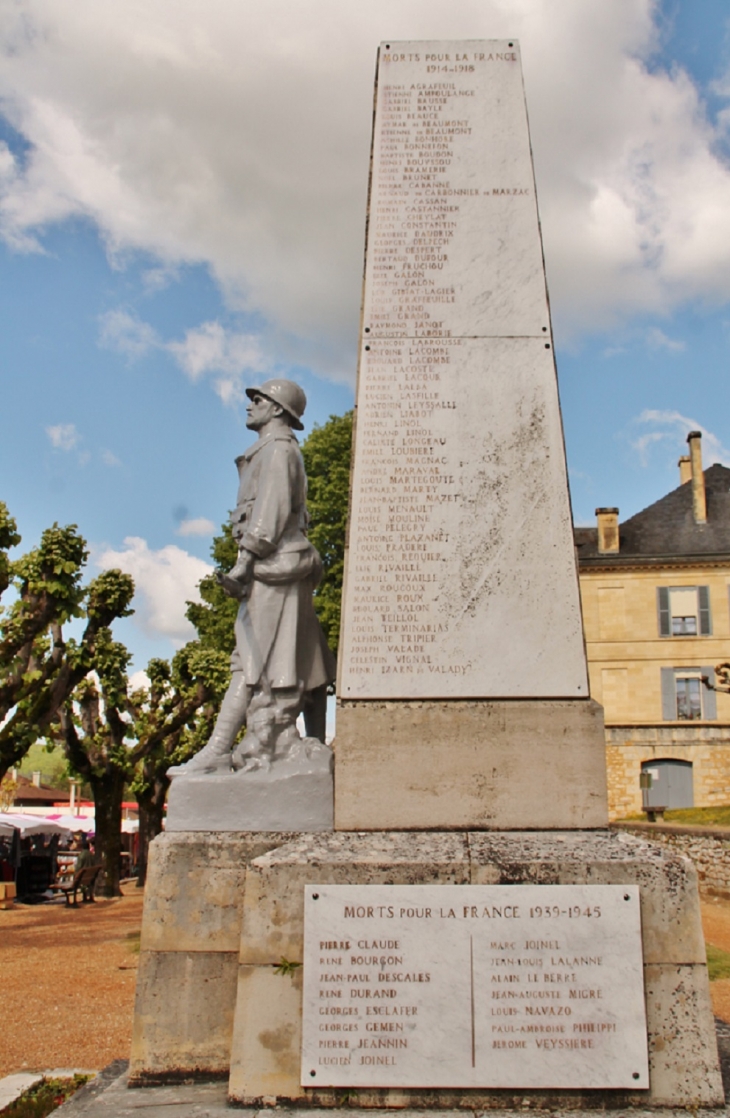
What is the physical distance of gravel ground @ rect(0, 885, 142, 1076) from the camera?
8.03 meters

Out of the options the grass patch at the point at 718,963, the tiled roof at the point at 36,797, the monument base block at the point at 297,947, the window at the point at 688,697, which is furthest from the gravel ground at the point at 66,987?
the tiled roof at the point at 36,797

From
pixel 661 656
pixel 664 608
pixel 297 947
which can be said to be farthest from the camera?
pixel 664 608

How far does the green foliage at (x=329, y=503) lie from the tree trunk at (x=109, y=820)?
19.5 feet

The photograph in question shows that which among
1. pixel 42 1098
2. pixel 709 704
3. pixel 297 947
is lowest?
pixel 42 1098

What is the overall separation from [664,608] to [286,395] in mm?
30828

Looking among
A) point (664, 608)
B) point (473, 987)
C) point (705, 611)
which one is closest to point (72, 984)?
point (473, 987)

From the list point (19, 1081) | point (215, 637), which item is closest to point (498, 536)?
point (19, 1081)

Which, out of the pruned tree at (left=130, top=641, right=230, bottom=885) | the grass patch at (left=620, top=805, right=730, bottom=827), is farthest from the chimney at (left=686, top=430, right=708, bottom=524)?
the pruned tree at (left=130, top=641, right=230, bottom=885)

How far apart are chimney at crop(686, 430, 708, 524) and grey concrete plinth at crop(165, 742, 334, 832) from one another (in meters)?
34.0

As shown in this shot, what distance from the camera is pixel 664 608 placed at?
3378 cm

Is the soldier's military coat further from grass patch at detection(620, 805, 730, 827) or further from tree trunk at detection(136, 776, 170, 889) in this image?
grass patch at detection(620, 805, 730, 827)

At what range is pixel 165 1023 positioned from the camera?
158 inches

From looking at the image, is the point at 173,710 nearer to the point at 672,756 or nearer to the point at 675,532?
the point at 672,756

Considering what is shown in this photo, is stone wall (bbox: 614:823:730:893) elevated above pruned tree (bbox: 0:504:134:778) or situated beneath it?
situated beneath
